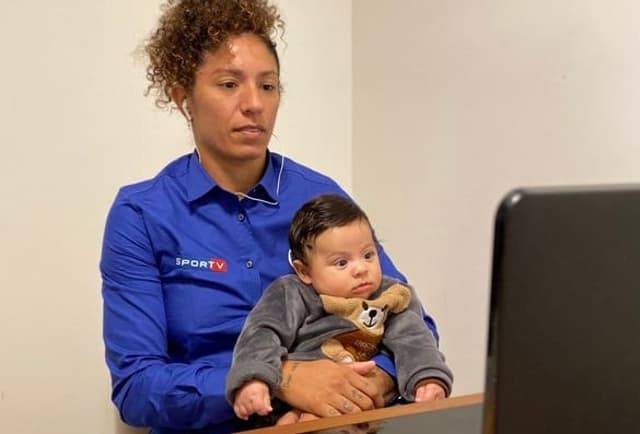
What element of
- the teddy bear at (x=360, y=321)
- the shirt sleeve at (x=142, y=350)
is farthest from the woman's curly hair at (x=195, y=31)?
the teddy bear at (x=360, y=321)

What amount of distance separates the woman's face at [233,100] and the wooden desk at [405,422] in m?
0.69

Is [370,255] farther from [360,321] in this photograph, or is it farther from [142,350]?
[142,350]

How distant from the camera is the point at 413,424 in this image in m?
0.87

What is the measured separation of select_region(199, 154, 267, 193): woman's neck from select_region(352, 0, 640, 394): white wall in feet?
1.58

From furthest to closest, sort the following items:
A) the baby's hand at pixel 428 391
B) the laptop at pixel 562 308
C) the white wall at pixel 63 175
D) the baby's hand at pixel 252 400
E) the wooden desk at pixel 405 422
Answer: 1. the white wall at pixel 63 175
2. the baby's hand at pixel 428 391
3. the baby's hand at pixel 252 400
4. the wooden desk at pixel 405 422
5. the laptop at pixel 562 308

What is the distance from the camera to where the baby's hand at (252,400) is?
3.68 ft

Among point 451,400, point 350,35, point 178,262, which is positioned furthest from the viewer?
point 350,35

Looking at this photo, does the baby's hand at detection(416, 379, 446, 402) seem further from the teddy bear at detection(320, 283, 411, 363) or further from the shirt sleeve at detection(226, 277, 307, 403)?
the shirt sleeve at detection(226, 277, 307, 403)

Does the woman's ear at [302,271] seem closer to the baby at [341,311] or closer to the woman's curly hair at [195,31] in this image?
the baby at [341,311]

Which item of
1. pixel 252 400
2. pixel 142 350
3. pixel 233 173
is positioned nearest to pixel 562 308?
pixel 252 400

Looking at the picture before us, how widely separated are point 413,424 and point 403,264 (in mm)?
1200

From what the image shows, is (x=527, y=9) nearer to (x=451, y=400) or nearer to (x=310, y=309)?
(x=310, y=309)

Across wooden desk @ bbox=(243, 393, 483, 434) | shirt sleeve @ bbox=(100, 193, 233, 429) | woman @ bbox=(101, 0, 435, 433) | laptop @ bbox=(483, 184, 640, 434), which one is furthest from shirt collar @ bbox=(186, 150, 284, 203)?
laptop @ bbox=(483, 184, 640, 434)

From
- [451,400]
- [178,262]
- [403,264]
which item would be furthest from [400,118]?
[451,400]
